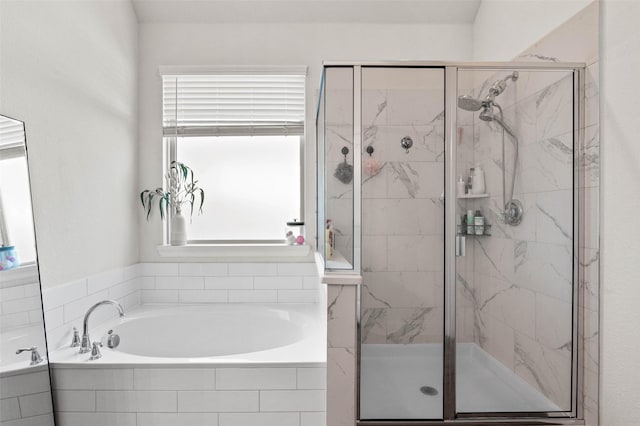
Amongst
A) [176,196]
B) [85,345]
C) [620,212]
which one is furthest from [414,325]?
[176,196]

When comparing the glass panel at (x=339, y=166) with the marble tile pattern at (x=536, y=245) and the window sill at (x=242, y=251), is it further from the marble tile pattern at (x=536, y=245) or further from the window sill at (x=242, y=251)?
the window sill at (x=242, y=251)

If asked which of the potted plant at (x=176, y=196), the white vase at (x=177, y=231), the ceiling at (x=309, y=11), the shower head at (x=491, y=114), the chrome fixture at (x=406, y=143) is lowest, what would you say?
the white vase at (x=177, y=231)

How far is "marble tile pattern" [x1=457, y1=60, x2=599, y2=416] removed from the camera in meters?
1.63

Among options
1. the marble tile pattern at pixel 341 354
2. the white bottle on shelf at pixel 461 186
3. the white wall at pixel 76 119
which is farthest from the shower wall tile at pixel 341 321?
the white wall at pixel 76 119

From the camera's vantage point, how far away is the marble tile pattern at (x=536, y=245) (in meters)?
1.63

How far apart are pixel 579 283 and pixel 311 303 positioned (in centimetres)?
166

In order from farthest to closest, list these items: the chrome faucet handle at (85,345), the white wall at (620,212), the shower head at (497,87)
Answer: the chrome faucet handle at (85,345) < the shower head at (497,87) < the white wall at (620,212)

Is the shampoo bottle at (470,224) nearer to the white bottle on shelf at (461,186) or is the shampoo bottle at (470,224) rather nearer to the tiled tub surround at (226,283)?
the white bottle on shelf at (461,186)

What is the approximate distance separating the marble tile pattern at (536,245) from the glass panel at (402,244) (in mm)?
136

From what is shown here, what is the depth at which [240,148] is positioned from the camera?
9.32 ft

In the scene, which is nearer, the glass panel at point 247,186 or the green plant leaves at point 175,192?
the green plant leaves at point 175,192

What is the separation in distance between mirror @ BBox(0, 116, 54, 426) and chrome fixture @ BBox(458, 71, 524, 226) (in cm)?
195

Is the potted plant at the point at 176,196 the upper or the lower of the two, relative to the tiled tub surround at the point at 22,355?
upper

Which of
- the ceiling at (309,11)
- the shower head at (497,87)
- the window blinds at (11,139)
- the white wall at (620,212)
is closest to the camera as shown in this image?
the white wall at (620,212)
